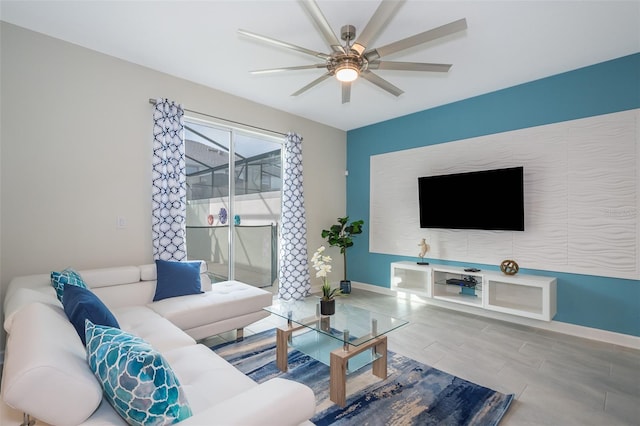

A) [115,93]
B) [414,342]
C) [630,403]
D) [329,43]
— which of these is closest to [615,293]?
[630,403]

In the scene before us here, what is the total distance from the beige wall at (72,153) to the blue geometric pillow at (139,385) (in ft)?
7.60

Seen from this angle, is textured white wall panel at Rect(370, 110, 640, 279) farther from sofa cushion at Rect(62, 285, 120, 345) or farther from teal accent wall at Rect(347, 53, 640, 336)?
sofa cushion at Rect(62, 285, 120, 345)

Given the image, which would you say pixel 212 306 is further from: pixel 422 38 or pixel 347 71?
pixel 422 38

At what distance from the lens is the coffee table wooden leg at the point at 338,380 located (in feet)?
6.56

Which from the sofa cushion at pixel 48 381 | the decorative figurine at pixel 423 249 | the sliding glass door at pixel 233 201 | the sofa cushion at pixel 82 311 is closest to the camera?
the sofa cushion at pixel 48 381

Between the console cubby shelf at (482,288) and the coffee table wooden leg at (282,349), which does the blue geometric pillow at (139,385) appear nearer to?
the coffee table wooden leg at (282,349)

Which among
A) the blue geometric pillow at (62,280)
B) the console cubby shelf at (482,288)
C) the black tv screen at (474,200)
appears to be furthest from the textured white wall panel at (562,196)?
the blue geometric pillow at (62,280)

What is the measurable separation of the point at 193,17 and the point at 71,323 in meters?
2.34

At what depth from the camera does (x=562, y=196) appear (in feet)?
10.9

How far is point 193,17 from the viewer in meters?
2.44

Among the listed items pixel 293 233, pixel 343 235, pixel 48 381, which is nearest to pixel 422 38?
pixel 48 381

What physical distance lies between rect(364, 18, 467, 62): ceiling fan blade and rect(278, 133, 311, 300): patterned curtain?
2510mm

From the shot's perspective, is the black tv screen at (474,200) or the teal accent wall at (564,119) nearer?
the teal accent wall at (564,119)

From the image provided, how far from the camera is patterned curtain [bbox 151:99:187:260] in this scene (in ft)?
10.6
